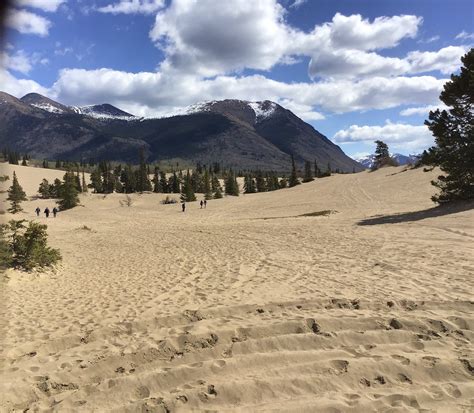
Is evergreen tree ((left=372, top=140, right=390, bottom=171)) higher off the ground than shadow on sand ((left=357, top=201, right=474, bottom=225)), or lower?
higher

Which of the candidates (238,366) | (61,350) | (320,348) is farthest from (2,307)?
(320,348)

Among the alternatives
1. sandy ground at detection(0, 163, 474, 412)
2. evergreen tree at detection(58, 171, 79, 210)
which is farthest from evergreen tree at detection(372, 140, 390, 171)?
sandy ground at detection(0, 163, 474, 412)

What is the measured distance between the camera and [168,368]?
630cm

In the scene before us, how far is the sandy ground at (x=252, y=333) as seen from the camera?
550 cm

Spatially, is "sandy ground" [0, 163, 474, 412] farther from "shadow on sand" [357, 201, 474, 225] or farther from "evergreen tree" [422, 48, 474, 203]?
"evergreen tree" [422, 48, 474, 203]

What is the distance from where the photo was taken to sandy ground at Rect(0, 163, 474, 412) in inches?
217

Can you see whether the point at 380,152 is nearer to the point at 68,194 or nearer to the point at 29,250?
the point at 68,194

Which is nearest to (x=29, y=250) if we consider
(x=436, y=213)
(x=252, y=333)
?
(x=252, y=333)

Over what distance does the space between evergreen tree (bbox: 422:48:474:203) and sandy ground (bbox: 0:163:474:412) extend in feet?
39.5

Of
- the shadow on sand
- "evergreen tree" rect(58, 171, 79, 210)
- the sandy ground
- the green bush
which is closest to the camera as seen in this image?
the sandy ground

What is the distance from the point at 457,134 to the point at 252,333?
24.3m

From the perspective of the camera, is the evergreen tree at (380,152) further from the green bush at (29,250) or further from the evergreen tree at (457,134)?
the green bush at (29,250)

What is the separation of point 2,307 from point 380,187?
55.8 metres

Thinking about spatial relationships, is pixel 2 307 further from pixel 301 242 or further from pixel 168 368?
pixel 301 242
